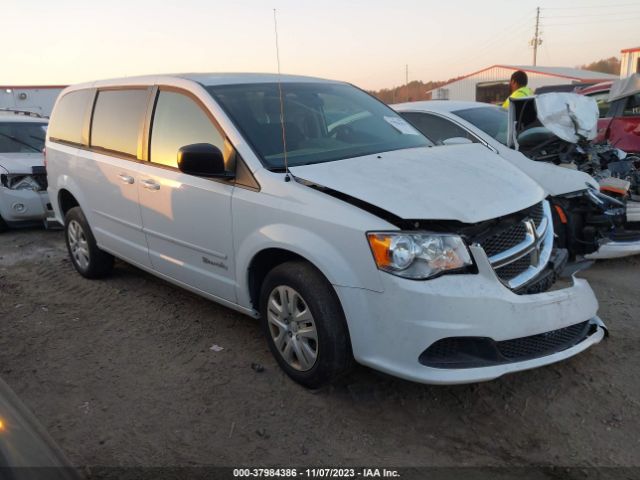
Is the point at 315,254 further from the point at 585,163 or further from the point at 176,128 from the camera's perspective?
the point at 585,163

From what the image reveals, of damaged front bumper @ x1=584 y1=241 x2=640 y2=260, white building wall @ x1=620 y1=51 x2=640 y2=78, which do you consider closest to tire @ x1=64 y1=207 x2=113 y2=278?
damaged front bumper @ x1=584 y1=241 x2=640 y2=260

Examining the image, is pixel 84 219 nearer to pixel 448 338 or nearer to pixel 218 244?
pixel 218 244

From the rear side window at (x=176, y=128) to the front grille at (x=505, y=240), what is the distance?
1.78m

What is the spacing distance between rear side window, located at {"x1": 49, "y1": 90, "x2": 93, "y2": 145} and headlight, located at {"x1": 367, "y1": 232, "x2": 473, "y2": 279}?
3.55 metres

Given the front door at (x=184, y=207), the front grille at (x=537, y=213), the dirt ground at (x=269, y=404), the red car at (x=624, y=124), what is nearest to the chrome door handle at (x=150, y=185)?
the front door at (x=184, y=207)

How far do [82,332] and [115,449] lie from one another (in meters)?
1.68

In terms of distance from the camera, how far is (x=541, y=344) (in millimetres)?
2887

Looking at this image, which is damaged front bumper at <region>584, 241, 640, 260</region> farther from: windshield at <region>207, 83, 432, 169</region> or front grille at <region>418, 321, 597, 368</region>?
front grille at <region>418, 321, 597, 368</region>

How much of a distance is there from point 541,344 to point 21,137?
837cm

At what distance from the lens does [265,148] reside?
3398mm

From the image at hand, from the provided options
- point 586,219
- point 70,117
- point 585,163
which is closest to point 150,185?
point 70,117

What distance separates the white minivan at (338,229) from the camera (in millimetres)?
2676

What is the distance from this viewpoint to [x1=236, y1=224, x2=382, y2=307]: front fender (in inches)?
107

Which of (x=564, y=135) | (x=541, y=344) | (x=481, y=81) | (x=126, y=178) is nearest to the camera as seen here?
(x=541, y=344)
